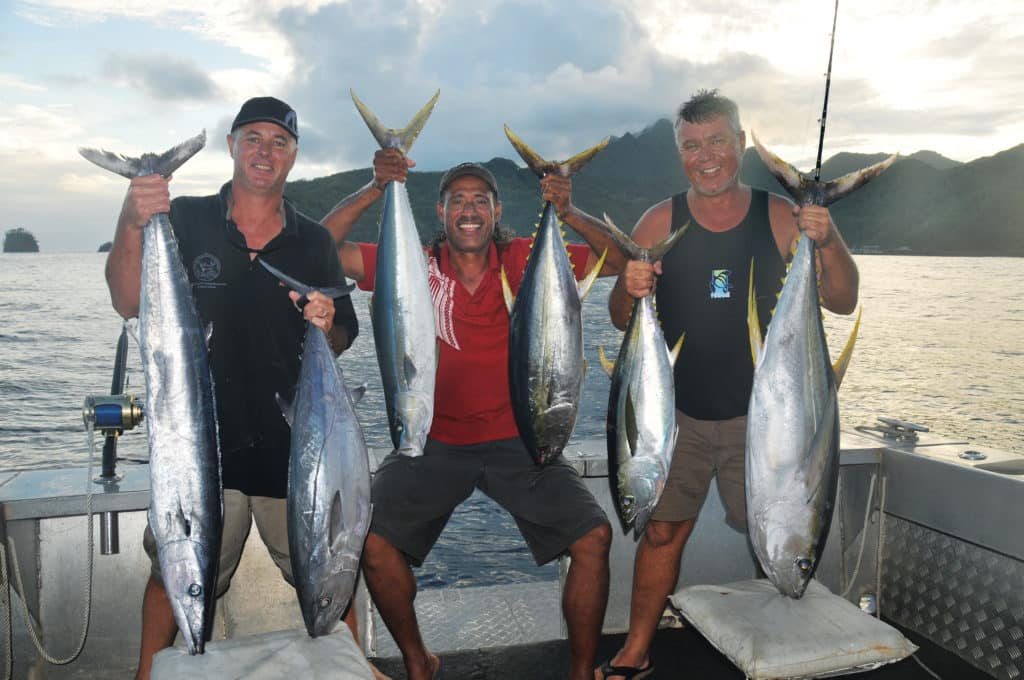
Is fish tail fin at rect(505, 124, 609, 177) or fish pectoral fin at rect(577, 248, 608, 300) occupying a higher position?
fish tail fin at rect(505, 124, 609, 177)

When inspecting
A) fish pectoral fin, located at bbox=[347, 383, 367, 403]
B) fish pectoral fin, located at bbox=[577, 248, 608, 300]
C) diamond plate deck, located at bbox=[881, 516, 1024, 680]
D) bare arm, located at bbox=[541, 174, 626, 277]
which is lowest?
diamond plate deck, located at bbox=[881, 516, 1024, 680]

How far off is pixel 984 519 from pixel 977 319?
136 ft

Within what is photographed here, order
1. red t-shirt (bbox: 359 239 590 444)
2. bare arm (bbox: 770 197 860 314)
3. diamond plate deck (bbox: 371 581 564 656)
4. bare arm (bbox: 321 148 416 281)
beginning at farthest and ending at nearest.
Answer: diamond plate deck (bbox: 371 581 564 656) → red t-shirt (bbox: 359 239 590 444) → bare arm (bbox: 321 148 416 281) → bare arm (bbox: 770 197 860 314)

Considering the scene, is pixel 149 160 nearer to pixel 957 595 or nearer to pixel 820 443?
pixel 820 443

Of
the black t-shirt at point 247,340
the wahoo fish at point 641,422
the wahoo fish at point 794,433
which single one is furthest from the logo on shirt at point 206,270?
the wahoo fish at point 794,433

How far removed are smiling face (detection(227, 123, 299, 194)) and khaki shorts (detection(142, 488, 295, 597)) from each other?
0.95 m

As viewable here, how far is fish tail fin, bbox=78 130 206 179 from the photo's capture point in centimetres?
196

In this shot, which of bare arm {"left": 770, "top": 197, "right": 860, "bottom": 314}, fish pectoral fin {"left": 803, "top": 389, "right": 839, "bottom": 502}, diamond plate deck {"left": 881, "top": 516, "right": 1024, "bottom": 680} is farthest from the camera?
diamond plate deck {"left": 881, "top": 516, "right": 1024, "bottom": 680}

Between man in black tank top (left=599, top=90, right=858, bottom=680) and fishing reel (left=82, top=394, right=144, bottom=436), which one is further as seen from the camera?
A: man in black tank top (left=599, top=90, right=858, bottom=680)

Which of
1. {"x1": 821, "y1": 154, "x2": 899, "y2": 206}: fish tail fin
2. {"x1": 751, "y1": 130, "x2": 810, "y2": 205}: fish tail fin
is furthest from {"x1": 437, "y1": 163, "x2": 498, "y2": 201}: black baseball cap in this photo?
{"x1": 821, "y1": 154, "x2": 899, "y2": 206}: fish tail fin

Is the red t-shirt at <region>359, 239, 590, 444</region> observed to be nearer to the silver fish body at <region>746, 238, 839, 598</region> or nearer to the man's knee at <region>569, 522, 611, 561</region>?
the man's knee at <region>569, 522, 611, 561</region>

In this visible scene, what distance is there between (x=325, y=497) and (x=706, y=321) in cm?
140

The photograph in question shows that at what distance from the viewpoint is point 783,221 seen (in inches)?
104

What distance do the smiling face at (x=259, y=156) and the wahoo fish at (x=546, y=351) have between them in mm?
724
